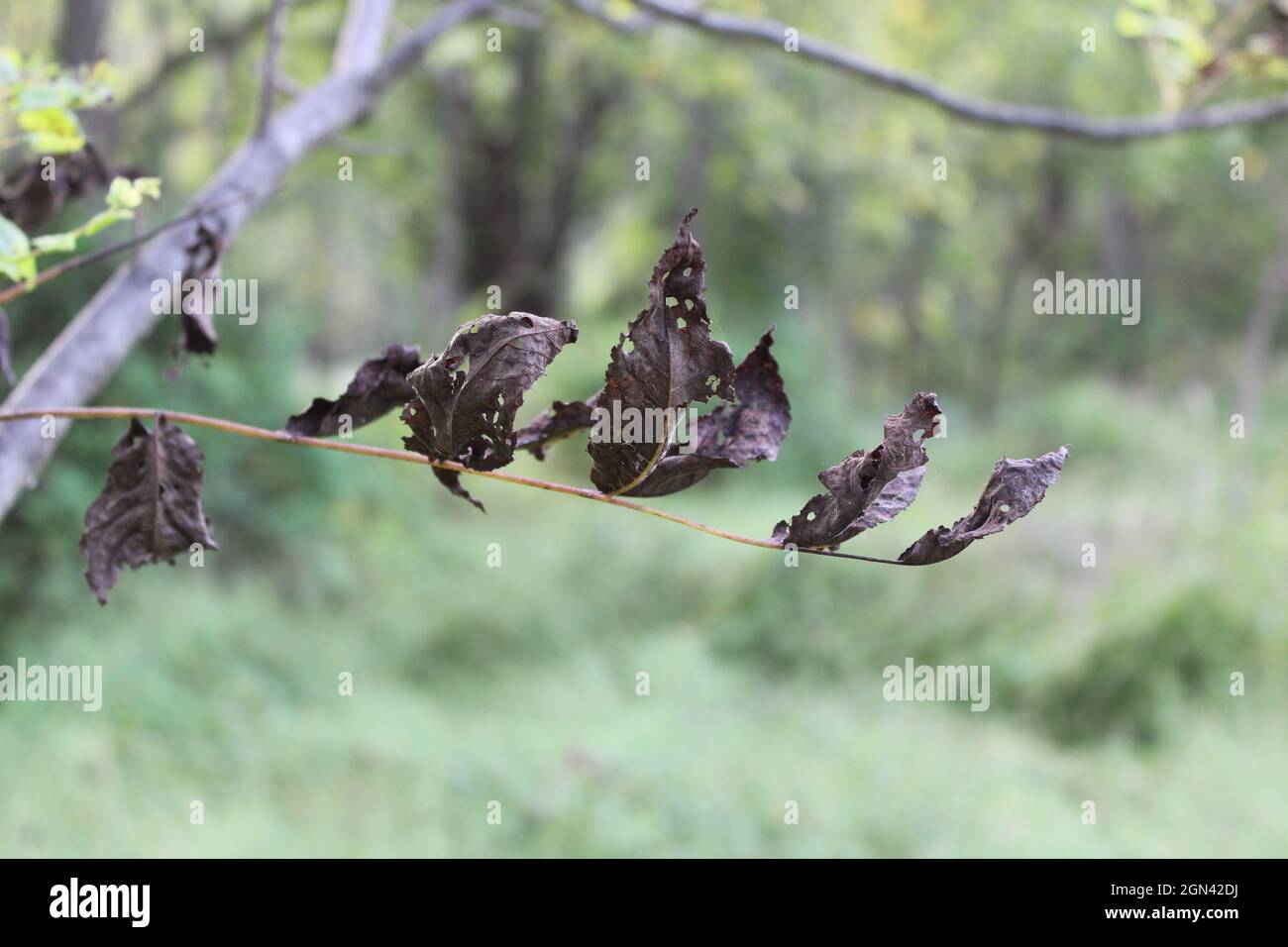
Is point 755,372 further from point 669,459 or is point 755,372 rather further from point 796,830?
point 796,830

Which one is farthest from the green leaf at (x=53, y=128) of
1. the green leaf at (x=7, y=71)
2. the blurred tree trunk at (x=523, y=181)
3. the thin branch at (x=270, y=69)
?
the blurred tree trunk at (x=523, y=181)

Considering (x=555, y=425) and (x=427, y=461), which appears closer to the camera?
(x=427, y=461)

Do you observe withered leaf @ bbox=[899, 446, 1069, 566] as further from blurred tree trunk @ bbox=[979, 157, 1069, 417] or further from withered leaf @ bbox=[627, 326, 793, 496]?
blurred tree trunk @ bbox=[979, 157, 1069, 417]

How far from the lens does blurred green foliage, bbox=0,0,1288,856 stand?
14.5ft

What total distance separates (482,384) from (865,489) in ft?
1.07

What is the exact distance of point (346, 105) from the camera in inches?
85.4

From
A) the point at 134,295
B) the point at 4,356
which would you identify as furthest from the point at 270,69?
the point at 4,356

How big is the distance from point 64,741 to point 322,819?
3.65 feet

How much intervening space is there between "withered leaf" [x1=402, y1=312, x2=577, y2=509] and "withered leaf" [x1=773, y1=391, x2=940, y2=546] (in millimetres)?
242

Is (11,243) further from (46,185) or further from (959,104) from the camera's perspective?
(959,104)

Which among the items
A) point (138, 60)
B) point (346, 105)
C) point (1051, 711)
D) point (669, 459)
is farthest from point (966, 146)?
point (669, 459)

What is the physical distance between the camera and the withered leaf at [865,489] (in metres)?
0.92

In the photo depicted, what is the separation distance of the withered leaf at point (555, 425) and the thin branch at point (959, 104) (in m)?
1.62

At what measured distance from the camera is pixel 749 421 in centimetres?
108
